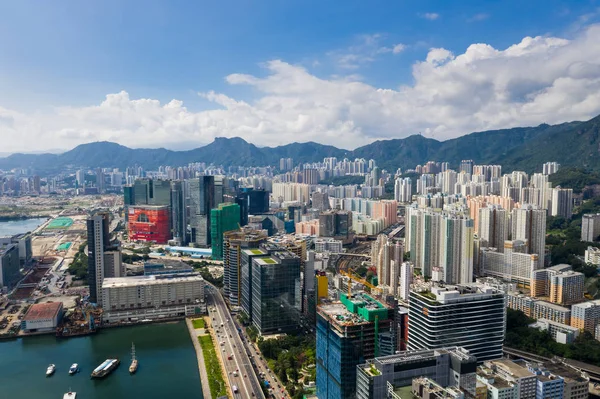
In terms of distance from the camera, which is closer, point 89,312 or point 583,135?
point 89,312

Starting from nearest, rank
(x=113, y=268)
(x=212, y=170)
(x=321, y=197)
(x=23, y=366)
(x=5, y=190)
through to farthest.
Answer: (x=23, y=366), (x=113, y=268), (x=321, y=197), (x=5, y=190), (x=212, y=170)

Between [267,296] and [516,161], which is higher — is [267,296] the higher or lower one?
the lower one

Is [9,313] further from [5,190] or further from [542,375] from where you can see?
[5,190]

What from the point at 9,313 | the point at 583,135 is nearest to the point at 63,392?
the point at 9,313

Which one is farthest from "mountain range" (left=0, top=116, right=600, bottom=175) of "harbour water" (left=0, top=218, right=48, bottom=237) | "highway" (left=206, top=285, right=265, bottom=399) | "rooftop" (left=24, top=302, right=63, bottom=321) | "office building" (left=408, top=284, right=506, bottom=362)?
"harbour water" (left=0, top=218, right=48, bottom=237)

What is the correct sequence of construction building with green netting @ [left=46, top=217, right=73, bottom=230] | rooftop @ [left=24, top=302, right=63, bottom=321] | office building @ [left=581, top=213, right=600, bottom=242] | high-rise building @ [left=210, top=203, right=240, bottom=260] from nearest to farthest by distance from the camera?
1. rooftop @ [left=24, top=302, right=63, bottom=321]
2. high-rise building @ [left=210, top=203, right=240, bottom=260]
3. office building @ [left=581, top=213, right=600, bottom=242]
4. construction building with green netting @ [left=46, top=217, right=73, bottom=230]

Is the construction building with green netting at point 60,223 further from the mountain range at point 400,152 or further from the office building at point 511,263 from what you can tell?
the mountain range at point 400,152

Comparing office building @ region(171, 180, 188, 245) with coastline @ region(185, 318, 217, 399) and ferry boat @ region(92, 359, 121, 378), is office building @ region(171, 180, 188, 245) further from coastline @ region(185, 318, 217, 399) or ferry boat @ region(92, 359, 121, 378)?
ferry boat @ region(92, 359, 121, 378)

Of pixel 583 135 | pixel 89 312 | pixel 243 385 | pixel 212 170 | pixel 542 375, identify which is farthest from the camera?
pixel 212 170
